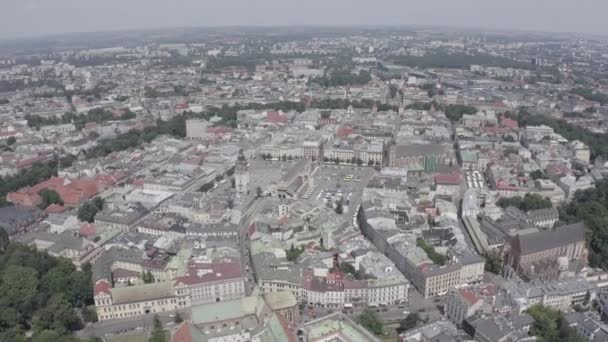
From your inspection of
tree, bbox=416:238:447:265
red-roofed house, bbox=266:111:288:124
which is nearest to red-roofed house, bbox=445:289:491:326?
tree, bbox=416:238:447:265

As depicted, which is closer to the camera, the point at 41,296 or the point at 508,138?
the point at 41,296

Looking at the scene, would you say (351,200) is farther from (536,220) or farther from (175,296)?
(175,296)

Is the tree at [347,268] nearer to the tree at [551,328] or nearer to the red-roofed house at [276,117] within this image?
the tree at [551,328]

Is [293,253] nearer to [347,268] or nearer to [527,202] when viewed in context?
[347,268]

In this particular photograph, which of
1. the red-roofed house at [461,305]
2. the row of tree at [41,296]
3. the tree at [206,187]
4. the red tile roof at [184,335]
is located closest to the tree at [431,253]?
the red-roofed house at [461,305]

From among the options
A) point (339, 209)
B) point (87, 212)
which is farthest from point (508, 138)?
point (87, 212)

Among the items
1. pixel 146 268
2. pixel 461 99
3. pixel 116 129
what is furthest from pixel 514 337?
pixel 461 99
